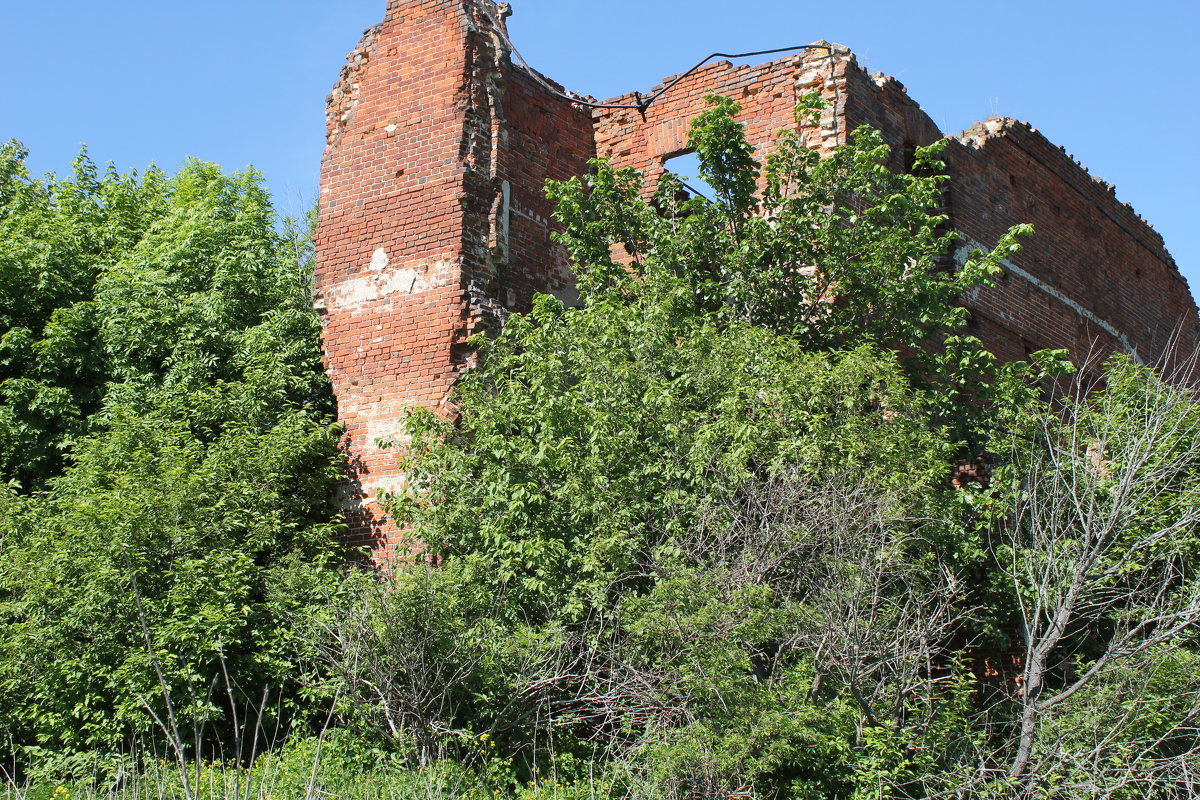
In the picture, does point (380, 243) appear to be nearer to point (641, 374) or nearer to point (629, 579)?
point (641, 374)

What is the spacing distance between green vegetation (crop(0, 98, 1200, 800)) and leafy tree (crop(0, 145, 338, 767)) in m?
0.04

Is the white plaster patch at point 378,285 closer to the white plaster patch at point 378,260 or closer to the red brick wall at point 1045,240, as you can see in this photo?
the white plaster patch at point 378,260

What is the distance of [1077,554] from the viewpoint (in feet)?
24.1

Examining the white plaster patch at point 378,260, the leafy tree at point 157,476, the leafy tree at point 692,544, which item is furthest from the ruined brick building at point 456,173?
the leafy tree at point 692,544

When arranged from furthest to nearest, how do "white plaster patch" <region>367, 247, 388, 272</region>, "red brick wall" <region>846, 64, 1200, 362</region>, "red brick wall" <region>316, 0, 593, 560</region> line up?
"red brick wall" <region>846, 64, 1200, 362</region>
"white plaster patch" <region>367, 247, 388, 272</region>
"red brick wall" <region>316, 0, 593, 560</region>

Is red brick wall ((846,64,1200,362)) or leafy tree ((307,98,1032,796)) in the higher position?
red brick wall ((846,64,1200,362))

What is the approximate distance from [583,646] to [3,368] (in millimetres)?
7022

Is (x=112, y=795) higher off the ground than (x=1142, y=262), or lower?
lower

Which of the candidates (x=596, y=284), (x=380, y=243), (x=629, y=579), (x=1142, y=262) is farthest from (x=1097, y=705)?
(x=1142, y=262)

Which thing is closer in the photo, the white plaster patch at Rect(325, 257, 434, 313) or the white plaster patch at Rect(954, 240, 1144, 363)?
the white plaster patch at Rect(325, 257, 434, 313)

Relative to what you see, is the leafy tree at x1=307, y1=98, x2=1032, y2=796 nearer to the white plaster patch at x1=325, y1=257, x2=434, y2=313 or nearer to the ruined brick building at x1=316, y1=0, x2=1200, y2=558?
the ruined brick building at x1=316, y1=0, x2=1200, y2=558

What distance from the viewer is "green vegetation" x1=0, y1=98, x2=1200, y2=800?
7031 millimetres

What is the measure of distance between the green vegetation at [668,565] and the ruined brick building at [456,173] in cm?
72

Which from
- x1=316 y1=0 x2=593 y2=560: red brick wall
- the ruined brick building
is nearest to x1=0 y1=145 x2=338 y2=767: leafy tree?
x1=316 y1=0 x2=593 y2=560: red brick wall
